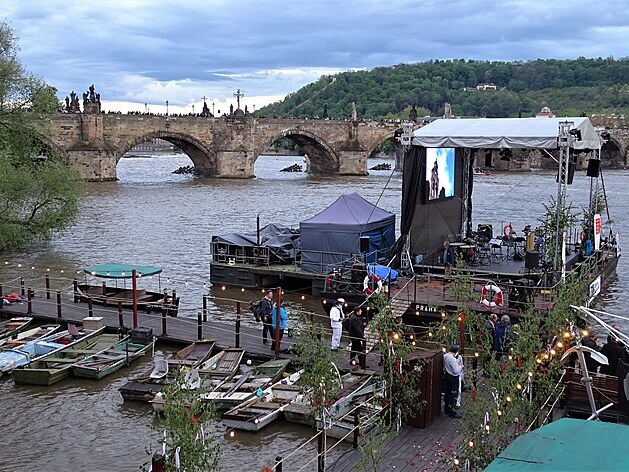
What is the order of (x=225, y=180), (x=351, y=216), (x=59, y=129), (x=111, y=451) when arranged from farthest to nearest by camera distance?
(x=225, y=180) → (x=59, y=129) → (x=351, y=216) → (x=111, y=451)

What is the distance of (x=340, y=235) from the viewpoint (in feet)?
78.7

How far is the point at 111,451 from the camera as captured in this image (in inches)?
512

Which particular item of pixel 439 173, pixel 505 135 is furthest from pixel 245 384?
pixel 439 173

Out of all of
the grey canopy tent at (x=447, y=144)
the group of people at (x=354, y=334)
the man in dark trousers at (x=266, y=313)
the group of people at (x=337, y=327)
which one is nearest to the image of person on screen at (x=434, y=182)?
the grey canopy tent at (x=447, y=144)

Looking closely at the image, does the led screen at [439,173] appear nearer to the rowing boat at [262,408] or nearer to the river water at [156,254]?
the river water at [156,254]

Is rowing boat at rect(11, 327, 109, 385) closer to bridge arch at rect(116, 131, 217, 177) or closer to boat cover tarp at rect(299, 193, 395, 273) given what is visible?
boat cover tarp at rect(299, 193, 395, 273)

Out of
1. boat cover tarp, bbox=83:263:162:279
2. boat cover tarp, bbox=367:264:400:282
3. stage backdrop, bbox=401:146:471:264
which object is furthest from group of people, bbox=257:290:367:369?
boat cover tarp, bbox=83:263:162:279

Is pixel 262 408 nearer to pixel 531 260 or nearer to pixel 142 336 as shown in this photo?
pixel 142 336

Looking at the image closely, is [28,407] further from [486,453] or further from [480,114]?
[480,114]

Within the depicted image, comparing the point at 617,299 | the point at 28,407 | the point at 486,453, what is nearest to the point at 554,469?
the point at 486,453

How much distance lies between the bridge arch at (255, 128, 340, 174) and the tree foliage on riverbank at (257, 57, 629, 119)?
243 ft

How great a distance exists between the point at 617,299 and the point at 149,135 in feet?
175

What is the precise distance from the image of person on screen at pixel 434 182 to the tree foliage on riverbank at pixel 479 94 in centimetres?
13915

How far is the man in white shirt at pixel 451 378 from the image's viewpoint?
1283cm
